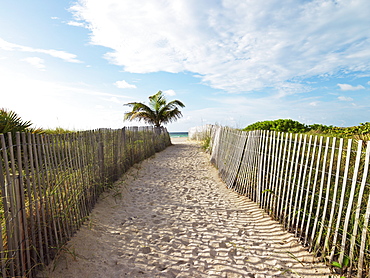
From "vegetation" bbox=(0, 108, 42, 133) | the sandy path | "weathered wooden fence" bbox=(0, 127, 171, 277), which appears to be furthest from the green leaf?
"vegetation" bbox=(0, 108, 42, 133)

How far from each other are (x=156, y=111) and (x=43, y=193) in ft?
56.7

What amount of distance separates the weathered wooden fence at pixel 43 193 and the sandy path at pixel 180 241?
0.26 metres

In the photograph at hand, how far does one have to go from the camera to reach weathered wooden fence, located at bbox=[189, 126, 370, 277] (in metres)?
2.88

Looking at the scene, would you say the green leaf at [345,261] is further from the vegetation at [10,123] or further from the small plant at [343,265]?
the vegetation at [10,123]

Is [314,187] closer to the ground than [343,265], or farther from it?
farther from it

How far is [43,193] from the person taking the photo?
10.1ft

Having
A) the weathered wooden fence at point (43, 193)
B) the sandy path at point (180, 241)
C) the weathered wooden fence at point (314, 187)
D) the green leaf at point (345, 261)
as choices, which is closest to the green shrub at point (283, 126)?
the weathered wooden fence at point (314, 187)

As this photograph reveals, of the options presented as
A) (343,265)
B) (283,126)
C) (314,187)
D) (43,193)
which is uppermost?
(283,126)

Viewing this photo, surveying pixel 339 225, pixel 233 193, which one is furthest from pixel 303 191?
pixel 233 193

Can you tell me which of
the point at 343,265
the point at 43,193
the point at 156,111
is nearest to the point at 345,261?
the point at 343,265

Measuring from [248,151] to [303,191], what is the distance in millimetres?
2081

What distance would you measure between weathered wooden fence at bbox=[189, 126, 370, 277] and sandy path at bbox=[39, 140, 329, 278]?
27 cm

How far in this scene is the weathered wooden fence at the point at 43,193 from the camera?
2430 millimetres

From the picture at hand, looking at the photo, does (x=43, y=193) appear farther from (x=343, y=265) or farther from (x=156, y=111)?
(x=156, y=111)
